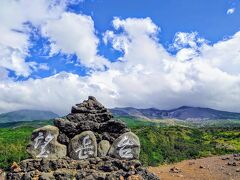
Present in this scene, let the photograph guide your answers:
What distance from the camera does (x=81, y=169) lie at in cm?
1873

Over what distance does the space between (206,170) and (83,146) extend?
15.6m

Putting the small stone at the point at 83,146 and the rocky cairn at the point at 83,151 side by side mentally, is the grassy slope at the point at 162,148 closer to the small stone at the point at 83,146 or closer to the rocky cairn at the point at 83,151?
the rocky cairn at the point at 83,151

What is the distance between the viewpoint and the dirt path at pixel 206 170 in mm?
29359

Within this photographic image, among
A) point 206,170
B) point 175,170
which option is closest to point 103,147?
point 175,170

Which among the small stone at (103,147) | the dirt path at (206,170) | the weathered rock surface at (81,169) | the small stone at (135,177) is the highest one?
the small stone at (103,147)

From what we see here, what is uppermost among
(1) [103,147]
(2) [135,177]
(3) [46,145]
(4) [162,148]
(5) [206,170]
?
(3) [46,145]

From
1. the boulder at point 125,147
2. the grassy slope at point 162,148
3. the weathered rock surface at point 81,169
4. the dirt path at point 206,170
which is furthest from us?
the grassy slope at point 162,148

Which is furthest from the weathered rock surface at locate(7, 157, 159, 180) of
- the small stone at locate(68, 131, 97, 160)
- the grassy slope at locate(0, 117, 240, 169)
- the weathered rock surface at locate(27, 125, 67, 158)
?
the grassy slope at locate(0, 117, 240, 169)

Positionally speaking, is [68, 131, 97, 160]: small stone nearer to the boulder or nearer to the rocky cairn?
the rocky cairn

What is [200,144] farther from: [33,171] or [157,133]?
[33,171]

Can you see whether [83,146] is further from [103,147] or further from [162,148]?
[162,148]

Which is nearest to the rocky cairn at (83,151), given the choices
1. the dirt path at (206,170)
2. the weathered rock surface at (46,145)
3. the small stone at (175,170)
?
the weathered rock surface at (46,145)

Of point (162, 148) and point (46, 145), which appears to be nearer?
point (46, 145)

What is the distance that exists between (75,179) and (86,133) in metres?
2.42
